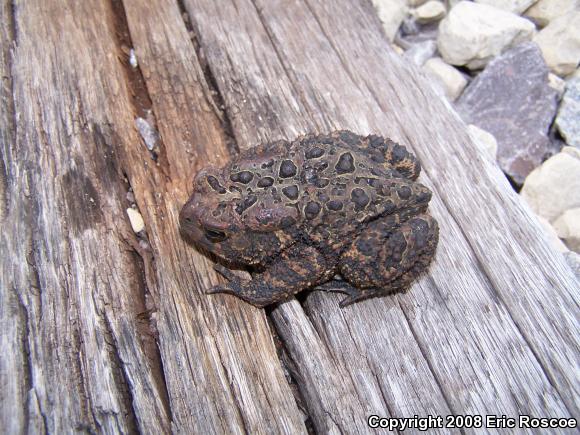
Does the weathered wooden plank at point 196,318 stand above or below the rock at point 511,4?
below

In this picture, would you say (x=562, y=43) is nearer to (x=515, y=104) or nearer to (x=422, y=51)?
(x=515, y=104)

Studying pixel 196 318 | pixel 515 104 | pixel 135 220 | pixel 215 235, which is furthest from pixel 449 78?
pixel 196 318

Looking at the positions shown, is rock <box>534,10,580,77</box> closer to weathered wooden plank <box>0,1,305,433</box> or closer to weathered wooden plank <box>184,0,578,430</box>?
weathered wooden plank <box>184,0,578,430</box>

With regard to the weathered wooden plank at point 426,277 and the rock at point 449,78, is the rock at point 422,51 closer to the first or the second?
the rock at point 449,78

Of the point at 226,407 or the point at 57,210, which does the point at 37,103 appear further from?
the point at 226,407

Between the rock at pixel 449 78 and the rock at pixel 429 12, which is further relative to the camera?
the rock at pixel 429 12

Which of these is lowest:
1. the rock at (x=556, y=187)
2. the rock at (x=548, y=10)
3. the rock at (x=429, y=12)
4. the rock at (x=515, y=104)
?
the rock at (x=556, y=187)

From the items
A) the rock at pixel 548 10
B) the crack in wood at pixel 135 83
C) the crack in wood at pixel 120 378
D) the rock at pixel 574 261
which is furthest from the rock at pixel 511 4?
the crack in wood at pixel 120 378
